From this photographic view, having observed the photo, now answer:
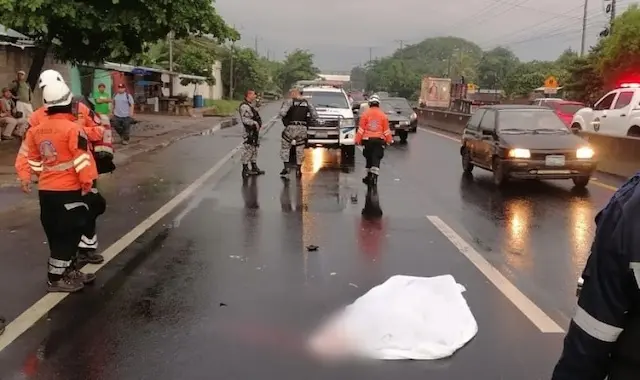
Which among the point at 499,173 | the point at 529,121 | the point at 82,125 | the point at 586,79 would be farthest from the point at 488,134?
the point at 586,79

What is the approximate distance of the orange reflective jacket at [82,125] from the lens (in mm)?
6004

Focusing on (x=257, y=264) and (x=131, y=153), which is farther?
(x=131, y=153)

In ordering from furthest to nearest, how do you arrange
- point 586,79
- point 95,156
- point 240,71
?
point 240,71
point 586,79
point 95,156

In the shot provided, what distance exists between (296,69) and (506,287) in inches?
4709

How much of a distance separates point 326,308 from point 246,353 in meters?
1.16

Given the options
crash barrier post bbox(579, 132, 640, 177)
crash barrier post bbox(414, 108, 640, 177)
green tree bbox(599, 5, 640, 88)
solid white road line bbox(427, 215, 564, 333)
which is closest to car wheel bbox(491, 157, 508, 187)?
crash barrier post bbox(414, 108, 640, 177)

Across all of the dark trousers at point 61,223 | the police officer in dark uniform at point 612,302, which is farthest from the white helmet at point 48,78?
the police officer in dark uniform at point 612,302

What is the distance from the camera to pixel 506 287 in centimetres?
644

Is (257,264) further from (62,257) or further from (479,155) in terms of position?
(479,155)

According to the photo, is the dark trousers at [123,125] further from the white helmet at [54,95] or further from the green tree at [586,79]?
the green tree at [586,79]

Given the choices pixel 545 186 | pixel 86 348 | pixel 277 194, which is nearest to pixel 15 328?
pixel 86 348

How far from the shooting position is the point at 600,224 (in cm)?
207

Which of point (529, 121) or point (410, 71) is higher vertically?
point (410, 71)

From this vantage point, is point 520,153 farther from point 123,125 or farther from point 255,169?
point 123,125
